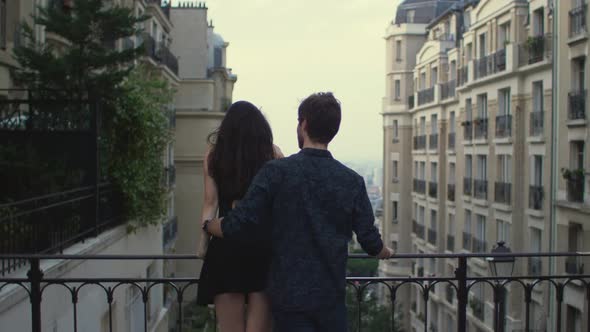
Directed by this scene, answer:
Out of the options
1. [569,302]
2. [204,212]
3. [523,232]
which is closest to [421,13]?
[523,232]

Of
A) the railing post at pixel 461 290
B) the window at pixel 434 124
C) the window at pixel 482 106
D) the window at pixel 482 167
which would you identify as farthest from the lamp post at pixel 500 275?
the window at pixel 434 124

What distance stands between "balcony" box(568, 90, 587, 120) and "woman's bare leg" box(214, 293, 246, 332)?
21669 mm

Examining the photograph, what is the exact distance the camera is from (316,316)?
376 centimetres

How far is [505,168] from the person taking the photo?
101 ft

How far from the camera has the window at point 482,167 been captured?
3338 centimetres

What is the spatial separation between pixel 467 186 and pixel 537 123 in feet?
27.4

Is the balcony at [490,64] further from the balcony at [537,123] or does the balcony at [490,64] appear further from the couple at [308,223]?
the couple at [308,223]

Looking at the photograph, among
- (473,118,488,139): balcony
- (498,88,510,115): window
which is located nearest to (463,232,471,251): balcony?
(473,118,488,139): balcony

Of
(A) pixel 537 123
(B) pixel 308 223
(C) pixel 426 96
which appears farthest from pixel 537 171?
(B) pixel 308 223

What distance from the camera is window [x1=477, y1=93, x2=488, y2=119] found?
1331 inches

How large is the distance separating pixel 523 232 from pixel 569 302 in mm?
6195

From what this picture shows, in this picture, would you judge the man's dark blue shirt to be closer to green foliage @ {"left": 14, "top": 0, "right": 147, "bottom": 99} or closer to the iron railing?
green foliage @ {"left": 14, "top": 0, "right": 147, "bottom": 99}

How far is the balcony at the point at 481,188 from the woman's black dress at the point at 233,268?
29.9 m

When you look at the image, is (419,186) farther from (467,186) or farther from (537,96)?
(537,96)
